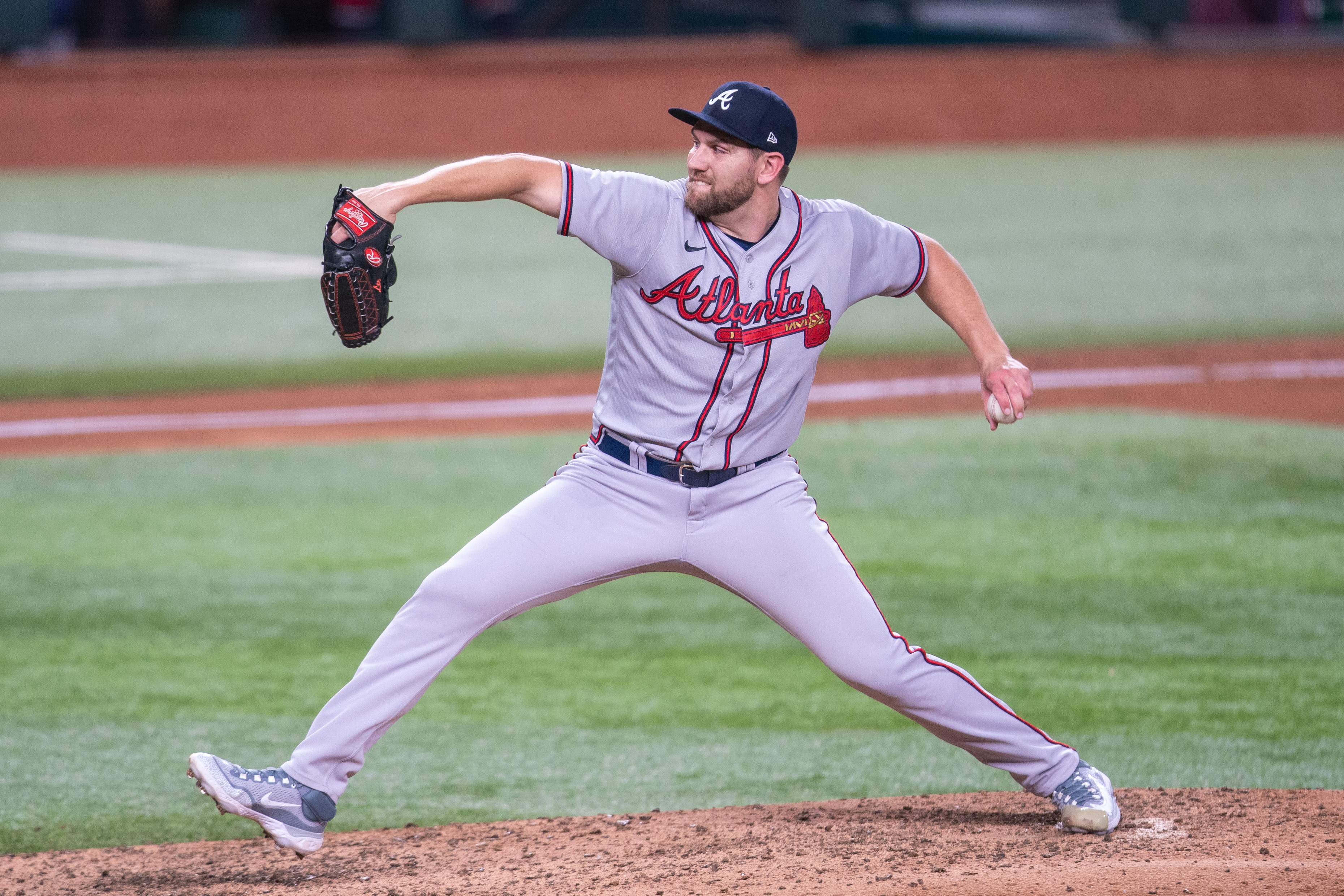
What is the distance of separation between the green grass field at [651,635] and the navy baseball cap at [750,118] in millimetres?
1834

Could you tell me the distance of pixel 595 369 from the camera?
10.8m

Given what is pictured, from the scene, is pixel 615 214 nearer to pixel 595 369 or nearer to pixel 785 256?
pixel 785 256

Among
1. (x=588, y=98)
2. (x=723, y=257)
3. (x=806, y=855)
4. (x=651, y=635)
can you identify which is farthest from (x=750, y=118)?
(x=588, y=98)

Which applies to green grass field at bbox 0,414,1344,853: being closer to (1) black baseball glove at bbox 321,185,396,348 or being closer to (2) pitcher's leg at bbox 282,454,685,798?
(2) pitcher's leg at bbox 282,454,685,798

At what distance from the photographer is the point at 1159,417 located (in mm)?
8945

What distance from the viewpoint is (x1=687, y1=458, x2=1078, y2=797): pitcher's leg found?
12.2 ft

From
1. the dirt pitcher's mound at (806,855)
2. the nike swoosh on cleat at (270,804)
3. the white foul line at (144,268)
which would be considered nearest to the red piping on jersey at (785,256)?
the dirt pitcher's mound at (806,855)

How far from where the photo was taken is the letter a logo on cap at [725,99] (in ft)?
12.1

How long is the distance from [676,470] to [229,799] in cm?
126

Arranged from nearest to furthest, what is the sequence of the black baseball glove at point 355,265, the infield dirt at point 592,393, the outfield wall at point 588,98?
the black baseball glove at point 355,265 → the infield dirt at point 592,393 → the outfield wall at point 588,98

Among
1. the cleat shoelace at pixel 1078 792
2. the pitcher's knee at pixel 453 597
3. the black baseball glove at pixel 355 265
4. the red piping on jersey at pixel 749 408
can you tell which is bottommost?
the cleat shoelace at pixel 1078 792

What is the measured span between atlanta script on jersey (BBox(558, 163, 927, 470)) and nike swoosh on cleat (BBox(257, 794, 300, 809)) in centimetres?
115

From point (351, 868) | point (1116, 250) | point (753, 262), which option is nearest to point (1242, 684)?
point (753, 262)

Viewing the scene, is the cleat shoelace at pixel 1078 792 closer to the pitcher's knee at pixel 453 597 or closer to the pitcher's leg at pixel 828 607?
the pitcher's leg at pixel 828 607
